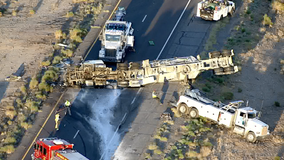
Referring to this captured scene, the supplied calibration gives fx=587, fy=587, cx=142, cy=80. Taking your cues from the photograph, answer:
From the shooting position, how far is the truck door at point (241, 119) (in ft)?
136

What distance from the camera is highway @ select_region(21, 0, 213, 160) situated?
42.8 metres

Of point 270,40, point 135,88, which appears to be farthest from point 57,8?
point 270,40

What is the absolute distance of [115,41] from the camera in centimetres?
5150

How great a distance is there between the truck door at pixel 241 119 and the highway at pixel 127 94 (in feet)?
26.0

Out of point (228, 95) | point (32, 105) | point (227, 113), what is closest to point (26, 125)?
point (32, 105)

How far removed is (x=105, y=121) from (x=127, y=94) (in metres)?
4.05

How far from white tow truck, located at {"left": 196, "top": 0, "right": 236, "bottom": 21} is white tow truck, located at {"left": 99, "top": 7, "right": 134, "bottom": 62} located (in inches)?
353

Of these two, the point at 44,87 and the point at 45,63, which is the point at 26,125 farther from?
the point at 45,63

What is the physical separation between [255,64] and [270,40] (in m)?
5.18

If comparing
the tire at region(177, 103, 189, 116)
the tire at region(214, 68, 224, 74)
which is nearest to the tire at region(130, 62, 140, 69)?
the tire at region(177, 103, 189, 116)

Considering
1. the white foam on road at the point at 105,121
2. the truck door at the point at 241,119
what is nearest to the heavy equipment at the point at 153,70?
the white foam on road at the point at 105,121

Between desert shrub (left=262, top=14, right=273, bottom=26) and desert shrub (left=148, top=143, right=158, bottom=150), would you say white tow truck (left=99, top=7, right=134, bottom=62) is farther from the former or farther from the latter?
desert shrub (left=262, top=14, right=273, bottom=26)

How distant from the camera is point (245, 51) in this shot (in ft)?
177

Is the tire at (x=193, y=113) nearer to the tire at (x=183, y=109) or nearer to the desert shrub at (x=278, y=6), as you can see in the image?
the tire at (x=183, y=109)
